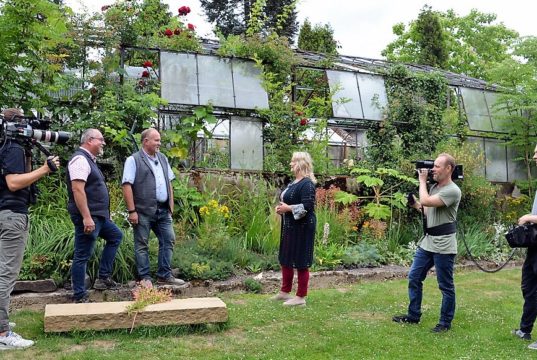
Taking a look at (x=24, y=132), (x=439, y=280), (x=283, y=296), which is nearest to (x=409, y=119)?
(x=283, y=296)

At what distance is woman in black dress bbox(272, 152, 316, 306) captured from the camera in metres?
5.68

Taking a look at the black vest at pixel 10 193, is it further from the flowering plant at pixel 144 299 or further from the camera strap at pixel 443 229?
the camera strap at pixel 443 229

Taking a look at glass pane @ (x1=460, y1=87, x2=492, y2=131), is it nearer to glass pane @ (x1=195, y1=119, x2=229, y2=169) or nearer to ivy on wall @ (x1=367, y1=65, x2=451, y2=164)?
ivy on wall @ (x1=367, y1=65, x2=451, y2=164)

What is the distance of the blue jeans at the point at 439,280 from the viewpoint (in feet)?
16.5

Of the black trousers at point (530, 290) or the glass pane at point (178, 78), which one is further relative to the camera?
the glass pane at point (178, 78)

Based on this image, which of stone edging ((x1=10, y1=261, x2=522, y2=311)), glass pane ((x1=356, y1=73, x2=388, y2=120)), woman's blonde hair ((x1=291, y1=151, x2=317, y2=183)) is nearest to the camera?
stone edging ((x1=10, y1=261, x2=522, y2=311))

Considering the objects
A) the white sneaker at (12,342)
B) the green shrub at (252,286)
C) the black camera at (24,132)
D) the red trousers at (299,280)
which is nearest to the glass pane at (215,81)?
the green shrub at (252,286)

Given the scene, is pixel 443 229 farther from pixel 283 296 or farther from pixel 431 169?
pixel 283 296

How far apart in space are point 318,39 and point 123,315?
1357cm

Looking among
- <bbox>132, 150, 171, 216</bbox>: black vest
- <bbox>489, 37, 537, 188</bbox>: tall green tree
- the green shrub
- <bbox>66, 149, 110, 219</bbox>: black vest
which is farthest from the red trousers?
<bbox>489, 37, 537, 188</bbox>: tall green tree

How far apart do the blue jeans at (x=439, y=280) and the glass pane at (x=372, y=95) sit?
610 centimetres

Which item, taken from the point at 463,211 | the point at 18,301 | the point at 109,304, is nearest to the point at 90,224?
the point at 109,304

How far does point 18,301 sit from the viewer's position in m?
5.59

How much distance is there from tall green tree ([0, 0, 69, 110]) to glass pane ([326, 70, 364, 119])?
5.24 meters
